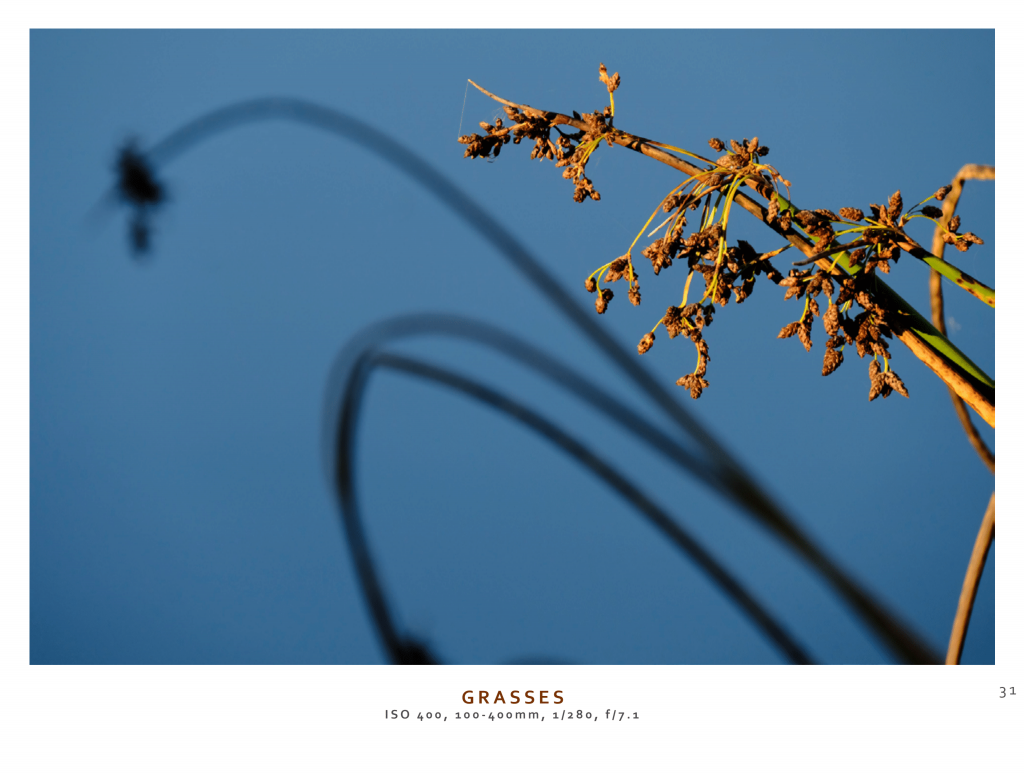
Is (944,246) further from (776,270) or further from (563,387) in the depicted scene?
(563,387)

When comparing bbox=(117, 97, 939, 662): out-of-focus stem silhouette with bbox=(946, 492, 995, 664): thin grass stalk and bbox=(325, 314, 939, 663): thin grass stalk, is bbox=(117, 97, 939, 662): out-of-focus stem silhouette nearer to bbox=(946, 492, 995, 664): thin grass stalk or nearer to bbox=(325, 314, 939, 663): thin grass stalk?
bbox=(325, 314, 939, 663): thin grass stalk

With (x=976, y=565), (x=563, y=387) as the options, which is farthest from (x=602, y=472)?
(x=976, y=565)

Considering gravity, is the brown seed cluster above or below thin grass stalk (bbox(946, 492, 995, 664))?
above

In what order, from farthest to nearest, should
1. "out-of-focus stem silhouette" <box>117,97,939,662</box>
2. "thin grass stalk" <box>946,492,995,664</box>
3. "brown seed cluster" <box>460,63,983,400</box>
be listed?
"out-of-focus stem silhouette" <box>117,97,939,662</box>
"thin grass stalk" <box>946,492,995,664</box>
"brown seed cluster" <box>460,63,983,400</box>

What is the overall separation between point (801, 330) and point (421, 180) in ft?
1.61

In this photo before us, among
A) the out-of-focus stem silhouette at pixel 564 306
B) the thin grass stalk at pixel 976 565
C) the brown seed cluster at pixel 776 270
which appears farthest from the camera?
the out-of-focus stem silhouette at pixel 564 306

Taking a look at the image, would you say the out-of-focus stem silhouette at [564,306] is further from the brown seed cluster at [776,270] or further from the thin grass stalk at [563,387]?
the brown seed cluster at [776,270]

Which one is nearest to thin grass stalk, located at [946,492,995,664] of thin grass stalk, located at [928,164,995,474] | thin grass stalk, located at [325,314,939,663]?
thin grass stalk, located at [928,164,995,474]

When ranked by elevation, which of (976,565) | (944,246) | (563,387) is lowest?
(976,565)

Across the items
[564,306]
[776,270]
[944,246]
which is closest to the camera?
[776,270]

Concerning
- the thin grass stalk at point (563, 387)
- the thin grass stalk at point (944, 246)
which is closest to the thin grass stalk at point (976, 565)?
the thin grass stalk at point (944, 246)

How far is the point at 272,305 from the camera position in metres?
0.65
